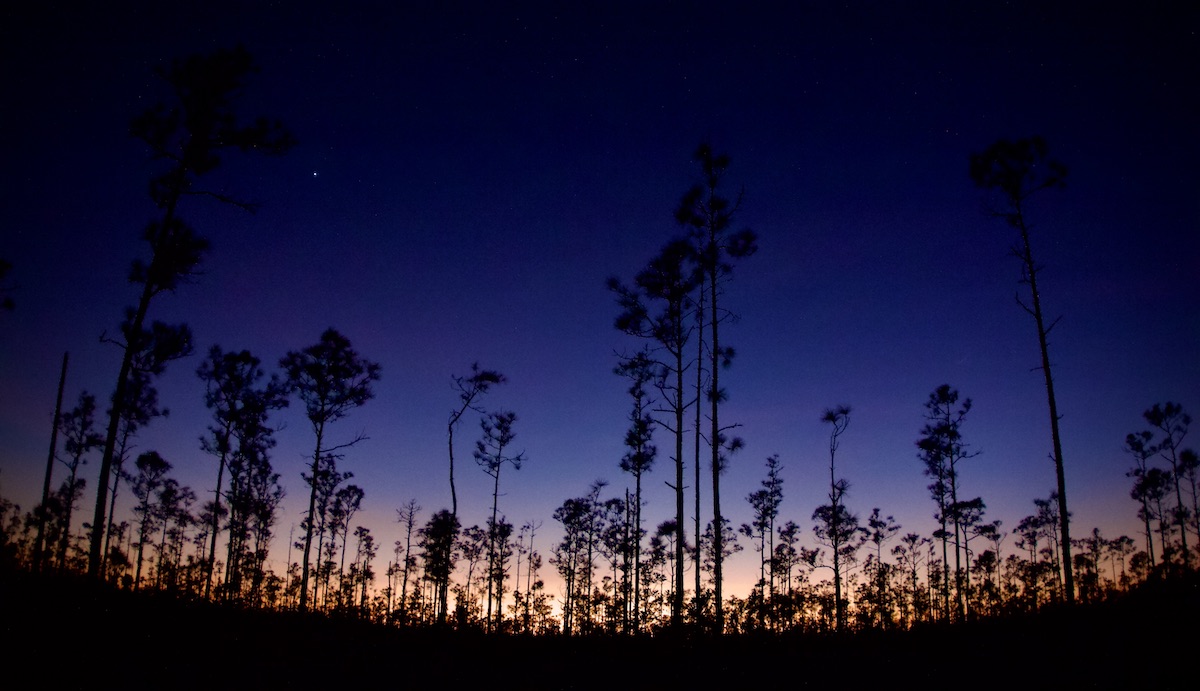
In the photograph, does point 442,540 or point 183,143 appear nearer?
point 183,143

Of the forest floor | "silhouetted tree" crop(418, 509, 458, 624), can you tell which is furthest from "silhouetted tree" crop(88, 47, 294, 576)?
"silhouetted tree" crop(418, 509, 458, 624)

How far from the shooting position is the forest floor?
7887 millimetres

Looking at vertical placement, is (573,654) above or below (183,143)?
below

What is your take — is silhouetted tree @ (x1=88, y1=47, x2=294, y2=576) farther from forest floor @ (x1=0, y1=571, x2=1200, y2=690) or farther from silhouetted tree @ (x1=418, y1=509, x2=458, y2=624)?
silhouetted tree @ (x1=418, y1=509, x2=458, y2=624)

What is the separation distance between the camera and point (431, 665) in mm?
11023

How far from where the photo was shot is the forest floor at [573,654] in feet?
25.9

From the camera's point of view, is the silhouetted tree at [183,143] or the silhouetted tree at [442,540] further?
the silhouetted tree at [442,540]

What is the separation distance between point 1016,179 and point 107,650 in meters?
24.9

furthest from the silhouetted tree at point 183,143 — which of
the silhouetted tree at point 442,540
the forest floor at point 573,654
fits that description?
the silhouetted tree at point 442,540

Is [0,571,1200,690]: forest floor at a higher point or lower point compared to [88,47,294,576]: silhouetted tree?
lower

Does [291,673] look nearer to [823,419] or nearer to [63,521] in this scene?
[823,419]

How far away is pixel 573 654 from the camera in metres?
11.9

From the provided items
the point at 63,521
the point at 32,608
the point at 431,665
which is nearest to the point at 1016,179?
the point at 431,665

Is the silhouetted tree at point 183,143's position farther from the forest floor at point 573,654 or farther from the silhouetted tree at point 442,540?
the silhouetted tree at point 442,540
